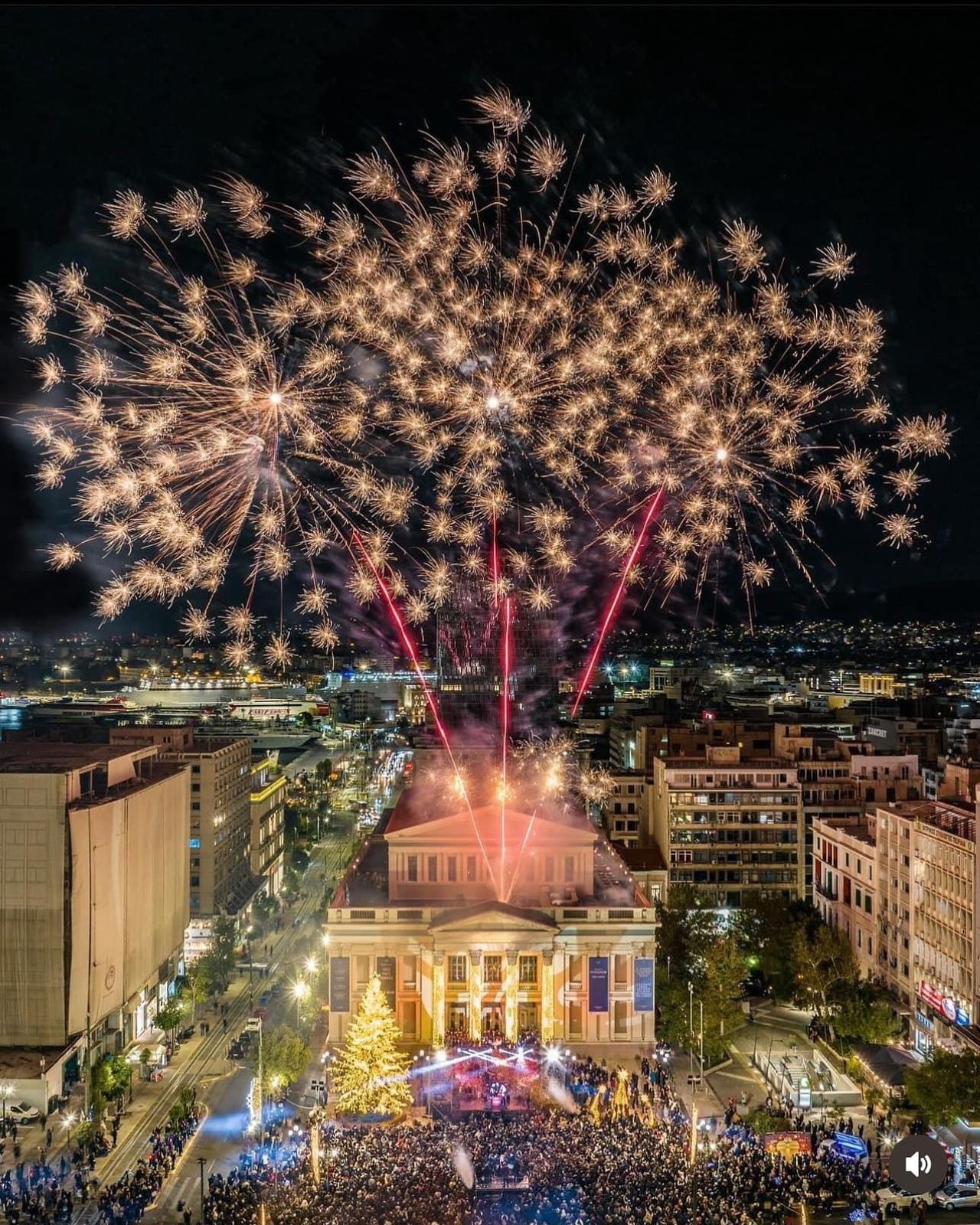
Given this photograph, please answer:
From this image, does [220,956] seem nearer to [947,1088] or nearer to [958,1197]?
[947,1088]

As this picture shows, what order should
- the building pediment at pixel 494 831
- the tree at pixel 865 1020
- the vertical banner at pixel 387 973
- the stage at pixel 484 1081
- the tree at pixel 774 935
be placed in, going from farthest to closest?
the building pediment at pixel 494 831
the tree at pixel 774 935
the vertical banner at pixel 387 973
the tree at pixel 865 1020
the stage at pixel 484 1081

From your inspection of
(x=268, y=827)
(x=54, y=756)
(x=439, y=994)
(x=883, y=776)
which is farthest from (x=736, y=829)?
(x=54, y=756)

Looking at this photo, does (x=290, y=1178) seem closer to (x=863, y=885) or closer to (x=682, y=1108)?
(x=682, y=1108)

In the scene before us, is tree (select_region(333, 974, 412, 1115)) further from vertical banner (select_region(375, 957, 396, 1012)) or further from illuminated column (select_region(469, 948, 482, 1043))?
vertical banner (select_region(375, 957, 396, 1012))

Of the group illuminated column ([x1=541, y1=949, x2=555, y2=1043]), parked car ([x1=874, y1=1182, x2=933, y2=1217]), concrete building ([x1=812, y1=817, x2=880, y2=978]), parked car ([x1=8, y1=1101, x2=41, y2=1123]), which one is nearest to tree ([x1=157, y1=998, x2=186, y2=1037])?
parked car ([x1=8, y1=1101, x2=41, y2=1123])

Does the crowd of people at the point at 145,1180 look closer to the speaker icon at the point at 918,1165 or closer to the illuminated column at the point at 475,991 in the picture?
the illuminated column at the point at 475,991

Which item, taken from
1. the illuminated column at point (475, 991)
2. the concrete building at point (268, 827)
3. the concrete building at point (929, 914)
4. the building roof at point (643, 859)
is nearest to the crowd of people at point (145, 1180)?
the illuminated column at point (475, 991)
